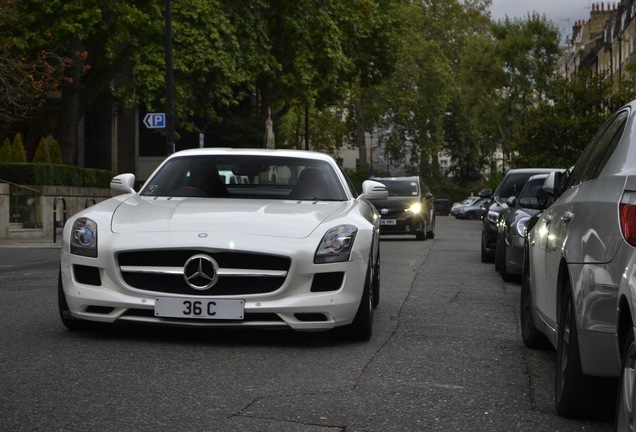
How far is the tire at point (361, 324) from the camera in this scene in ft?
26.6

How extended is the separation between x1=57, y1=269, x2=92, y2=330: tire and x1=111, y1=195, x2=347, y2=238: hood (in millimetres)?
574

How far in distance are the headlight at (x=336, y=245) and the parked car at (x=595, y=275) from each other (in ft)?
5.09

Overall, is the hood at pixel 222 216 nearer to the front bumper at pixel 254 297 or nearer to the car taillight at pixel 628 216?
the front bumper at pixel 254 297

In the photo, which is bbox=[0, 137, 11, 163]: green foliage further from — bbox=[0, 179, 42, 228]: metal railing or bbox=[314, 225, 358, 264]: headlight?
bbox=[314, 225, 358, 264]: headlight

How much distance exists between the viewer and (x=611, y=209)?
486 cm

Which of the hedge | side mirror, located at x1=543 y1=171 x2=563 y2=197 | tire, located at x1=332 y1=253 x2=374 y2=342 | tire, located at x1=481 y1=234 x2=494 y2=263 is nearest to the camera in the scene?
side mirror, located at x1=543 y1=171 x2=563 y2=197

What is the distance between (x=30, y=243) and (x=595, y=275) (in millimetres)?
23219

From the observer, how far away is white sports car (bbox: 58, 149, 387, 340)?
25.2 feet

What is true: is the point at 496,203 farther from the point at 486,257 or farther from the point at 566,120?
the point at 566,120

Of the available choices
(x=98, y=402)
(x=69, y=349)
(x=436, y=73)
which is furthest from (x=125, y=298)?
Answer: (x=436, y=73)

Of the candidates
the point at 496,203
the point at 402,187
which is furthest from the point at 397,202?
the point at 496,203

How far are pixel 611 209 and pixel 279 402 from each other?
77.2 inches

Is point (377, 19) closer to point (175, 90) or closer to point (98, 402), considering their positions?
point (175, 90)

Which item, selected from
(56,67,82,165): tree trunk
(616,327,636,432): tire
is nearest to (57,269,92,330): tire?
(616,327,636,432): tire
